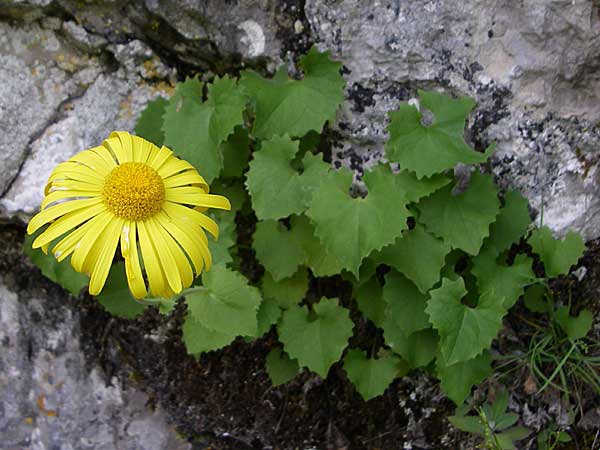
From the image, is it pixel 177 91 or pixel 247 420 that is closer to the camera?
pixel 177 91

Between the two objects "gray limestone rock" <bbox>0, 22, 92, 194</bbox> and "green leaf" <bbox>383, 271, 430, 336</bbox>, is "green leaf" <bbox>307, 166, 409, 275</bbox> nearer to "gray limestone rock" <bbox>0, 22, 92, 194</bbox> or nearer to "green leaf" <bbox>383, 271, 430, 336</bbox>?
"green leaf" <bbox>383, 271, 430, 336</bbox>

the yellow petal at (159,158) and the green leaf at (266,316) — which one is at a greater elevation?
the yellow petal at (159,158)

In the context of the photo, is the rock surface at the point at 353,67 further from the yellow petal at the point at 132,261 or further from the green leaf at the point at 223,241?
the yellow petal at the point at 132,261

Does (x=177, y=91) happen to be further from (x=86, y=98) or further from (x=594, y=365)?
(x=594, y=365)

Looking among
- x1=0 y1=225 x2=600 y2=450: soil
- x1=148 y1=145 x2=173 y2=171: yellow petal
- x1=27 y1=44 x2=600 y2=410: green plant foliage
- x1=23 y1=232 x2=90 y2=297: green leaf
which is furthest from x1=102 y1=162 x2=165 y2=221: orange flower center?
x1=0 y1=225 x2=600 y2=450: soil

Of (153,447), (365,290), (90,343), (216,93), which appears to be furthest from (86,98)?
(153,447)

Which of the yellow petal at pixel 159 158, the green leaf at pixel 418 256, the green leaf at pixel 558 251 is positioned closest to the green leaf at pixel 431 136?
the green leaf at pixel 418 256

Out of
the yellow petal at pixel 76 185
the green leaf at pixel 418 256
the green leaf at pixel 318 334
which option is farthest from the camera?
the green leaf at pixel 318 334
